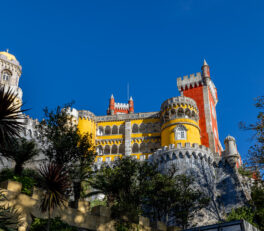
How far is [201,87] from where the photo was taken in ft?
199

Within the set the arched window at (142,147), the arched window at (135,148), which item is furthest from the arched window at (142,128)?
the arched window at (135,148)

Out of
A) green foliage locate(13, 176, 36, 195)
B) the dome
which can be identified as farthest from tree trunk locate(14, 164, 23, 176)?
the dome

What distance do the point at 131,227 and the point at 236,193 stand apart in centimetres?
2091

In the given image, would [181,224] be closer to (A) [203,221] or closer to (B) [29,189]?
(A) [203,221]

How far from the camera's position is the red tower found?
55116 mm

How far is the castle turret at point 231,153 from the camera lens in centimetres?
4406

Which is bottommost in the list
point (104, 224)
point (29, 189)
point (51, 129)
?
point (104, 224)

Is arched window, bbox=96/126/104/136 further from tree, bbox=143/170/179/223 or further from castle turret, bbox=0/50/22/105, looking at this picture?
tree, bbox=143/170/179/223

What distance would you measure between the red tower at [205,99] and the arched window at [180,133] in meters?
7.50

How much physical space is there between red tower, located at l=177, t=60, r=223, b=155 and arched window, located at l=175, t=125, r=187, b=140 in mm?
7504

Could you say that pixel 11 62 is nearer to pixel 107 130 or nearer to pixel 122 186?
pixel 107 130

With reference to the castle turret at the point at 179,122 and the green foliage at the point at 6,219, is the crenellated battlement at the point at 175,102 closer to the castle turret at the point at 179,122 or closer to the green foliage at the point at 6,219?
the castle turret at the point at 179,122

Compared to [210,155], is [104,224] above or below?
below

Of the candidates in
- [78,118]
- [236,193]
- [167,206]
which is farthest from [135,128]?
[167,206]
